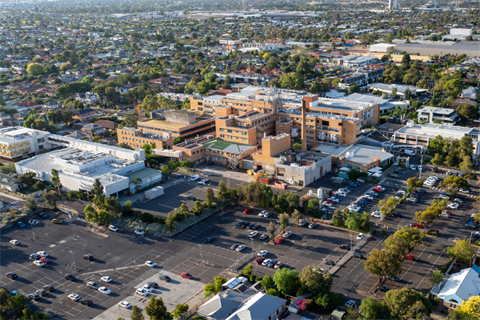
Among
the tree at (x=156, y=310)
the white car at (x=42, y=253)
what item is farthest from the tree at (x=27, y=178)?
the tree at (x=156, y=310)

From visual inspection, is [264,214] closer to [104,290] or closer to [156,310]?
[104,290]

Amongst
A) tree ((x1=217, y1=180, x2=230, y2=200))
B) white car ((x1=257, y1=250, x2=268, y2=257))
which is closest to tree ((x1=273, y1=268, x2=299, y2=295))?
white car ((x1=257, y1=250, x2=268, y2=257))

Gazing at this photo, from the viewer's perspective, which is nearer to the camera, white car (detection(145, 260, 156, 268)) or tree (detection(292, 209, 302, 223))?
white car (detection(145, 260, 156, 268))

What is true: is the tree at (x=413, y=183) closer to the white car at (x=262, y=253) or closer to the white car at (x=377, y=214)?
the white car at (x=377, y=214)

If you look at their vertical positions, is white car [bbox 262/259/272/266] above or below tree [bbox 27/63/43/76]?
below

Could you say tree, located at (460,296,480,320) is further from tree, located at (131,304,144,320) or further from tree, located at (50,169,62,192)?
tree, located at (50,169,62,192)

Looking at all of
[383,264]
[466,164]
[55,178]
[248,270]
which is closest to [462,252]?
[383,264]
